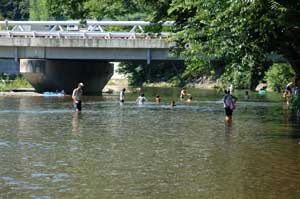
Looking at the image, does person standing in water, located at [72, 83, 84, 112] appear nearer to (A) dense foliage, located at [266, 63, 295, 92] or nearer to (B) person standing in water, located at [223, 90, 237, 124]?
(B) person standing in water, located at [223, 90, 237, 124]

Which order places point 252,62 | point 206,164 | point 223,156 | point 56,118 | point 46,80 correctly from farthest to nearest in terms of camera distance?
point 46,80, point 56,118, point 252,62, point 223,156, point 206,164

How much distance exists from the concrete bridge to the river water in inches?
971

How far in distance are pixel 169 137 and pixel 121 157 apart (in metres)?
5.99

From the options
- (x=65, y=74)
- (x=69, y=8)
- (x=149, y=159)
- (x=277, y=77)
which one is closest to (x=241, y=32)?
(x=149, y=159)

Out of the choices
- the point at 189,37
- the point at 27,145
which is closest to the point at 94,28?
the point at 189,37

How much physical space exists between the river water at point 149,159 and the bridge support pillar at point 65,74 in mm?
29199

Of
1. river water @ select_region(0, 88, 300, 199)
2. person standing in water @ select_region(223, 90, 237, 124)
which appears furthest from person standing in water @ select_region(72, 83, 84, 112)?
person standing in water @ select_region(223, 90, 237, 124)

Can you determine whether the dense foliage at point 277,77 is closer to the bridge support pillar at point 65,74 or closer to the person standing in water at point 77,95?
the bridge support pillar at point 65,74

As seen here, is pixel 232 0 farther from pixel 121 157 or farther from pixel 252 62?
pixel 121 157

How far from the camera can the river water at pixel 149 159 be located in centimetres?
1505

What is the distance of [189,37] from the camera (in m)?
27.9

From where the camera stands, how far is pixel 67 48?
60156 millimetres

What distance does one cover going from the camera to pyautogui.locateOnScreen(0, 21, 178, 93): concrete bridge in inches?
2274

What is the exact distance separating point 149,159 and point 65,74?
47.4 metres
